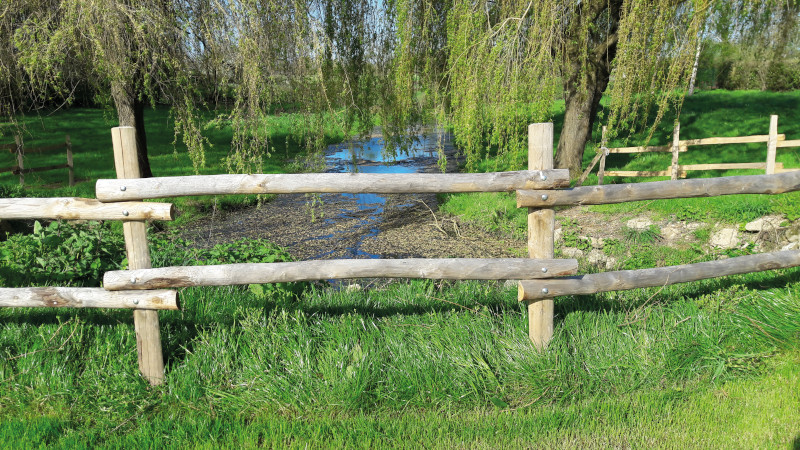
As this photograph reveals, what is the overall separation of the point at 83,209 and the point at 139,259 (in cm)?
47

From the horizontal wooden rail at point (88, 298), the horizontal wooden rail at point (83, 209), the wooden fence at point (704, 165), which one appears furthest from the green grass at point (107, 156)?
the wooden fence at point (704, 165)

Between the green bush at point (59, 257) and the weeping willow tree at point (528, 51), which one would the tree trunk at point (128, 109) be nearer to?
the green bush at point (59, 257)

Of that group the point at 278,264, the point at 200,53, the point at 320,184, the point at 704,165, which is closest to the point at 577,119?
the point at 704,165

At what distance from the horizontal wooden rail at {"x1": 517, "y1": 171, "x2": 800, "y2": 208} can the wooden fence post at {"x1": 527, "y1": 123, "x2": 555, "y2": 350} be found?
0.42 feet

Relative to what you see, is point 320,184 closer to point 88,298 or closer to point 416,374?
point 416,374

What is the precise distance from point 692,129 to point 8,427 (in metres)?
20.8

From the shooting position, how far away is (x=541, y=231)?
147 inches

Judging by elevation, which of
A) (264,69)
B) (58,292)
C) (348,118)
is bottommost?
(58,292)

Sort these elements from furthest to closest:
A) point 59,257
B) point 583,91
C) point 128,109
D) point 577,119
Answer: point 577,119
point 583,91
point 128,109
point 59,257

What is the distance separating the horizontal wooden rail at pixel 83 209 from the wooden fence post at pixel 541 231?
236 centimetres

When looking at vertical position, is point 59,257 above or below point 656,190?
below

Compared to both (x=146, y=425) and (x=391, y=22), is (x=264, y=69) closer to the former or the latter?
(x=391, y=22)

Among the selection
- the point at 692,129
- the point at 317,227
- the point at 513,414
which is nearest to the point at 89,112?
the point at 317,227

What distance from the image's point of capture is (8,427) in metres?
3.22
